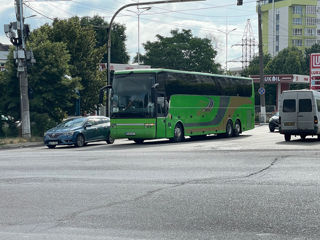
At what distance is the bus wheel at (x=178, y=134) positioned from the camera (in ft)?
86.1

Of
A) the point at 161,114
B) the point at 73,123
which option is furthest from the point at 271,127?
the point at 73,123

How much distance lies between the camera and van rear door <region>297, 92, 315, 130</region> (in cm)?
2472

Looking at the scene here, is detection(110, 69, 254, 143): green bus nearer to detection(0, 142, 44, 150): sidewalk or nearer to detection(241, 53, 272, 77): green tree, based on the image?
detection(0, 142, 44, 150): sidewalk

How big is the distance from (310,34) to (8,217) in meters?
133

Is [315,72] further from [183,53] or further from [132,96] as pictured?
[183,53]

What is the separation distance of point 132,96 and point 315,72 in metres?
17.8

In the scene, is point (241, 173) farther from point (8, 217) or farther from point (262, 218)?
point (8, 217)

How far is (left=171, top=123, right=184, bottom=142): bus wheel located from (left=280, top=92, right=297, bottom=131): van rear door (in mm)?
4668

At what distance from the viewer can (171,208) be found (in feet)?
27.5

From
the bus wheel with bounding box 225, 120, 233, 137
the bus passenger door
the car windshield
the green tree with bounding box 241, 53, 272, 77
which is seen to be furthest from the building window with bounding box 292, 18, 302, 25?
the bus passenger door

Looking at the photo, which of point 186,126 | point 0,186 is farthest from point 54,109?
point 0,186

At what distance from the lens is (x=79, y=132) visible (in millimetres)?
25891

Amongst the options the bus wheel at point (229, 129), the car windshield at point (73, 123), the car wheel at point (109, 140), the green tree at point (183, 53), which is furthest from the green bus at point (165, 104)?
the green tree at point (183, 53)

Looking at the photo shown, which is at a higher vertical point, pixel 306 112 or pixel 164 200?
pixel 306 112
